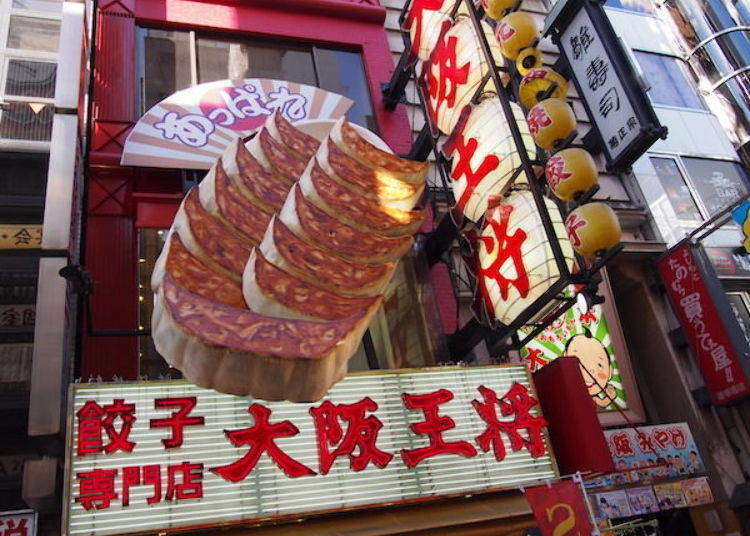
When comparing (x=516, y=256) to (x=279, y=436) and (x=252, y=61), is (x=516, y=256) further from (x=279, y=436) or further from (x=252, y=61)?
(x=252, y=61)

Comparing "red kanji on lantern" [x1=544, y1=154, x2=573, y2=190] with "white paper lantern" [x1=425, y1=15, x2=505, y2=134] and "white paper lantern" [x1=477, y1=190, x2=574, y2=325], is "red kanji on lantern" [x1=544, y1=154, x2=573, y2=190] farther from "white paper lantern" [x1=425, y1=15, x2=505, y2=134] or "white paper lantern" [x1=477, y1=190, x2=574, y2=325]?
"white paper lantern" [x1=425, y1=15, x2=505, y2=134]

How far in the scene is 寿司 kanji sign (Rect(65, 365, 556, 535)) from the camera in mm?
5734

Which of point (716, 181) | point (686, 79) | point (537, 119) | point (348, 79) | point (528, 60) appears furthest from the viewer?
point (686, 79)

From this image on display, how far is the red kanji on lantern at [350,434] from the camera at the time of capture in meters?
6.51

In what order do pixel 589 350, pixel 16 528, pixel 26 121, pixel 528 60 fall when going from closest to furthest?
pixel 16 528 < pixel 528 60 < pixel 26 121 < pixel 589 350

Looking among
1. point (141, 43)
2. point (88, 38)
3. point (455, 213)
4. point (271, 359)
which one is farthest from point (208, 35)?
point (271, 359)

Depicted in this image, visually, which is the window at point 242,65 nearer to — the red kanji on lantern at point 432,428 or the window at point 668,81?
the red kanji on lantern at point 432,428

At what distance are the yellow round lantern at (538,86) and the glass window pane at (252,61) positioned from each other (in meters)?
5.03

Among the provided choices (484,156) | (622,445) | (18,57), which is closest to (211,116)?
(18,57)

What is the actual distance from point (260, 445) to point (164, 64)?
26.9 feet

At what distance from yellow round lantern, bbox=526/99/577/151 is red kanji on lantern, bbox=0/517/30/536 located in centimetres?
805

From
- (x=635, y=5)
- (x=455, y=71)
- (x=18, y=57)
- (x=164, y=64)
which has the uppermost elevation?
(x=635, y=5)

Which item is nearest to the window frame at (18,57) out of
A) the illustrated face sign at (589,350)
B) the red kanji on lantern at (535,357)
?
the red kanji on lantern at (535,357)

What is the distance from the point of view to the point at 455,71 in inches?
375
